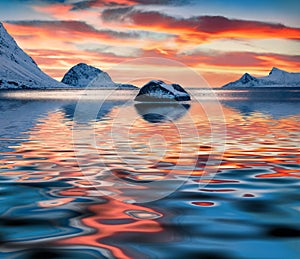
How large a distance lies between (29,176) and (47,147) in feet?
17.4

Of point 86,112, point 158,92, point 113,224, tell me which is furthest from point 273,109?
point 113,224

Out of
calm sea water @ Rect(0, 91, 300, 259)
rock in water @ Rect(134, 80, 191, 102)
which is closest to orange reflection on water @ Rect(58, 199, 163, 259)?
calm sea water @ Rect(0, 91, 300, 259)

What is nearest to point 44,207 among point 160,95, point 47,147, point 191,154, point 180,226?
point 180,226

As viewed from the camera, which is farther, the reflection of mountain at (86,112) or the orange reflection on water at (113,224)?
the reflection of mountain at (86,112)

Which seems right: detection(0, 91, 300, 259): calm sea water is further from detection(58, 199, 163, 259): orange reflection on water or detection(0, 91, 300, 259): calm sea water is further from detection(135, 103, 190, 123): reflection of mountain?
detection(135, 103, 190, 123): reflection of mountain

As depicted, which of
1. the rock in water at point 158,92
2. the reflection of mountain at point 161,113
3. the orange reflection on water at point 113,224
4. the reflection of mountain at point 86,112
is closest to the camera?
the orange reflection on water at point 113,224

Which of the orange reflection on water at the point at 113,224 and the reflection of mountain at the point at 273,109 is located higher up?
the orange reflection on water at the point at 113,224

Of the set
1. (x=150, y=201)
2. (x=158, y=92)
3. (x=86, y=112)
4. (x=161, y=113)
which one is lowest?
(x=86, y=112)

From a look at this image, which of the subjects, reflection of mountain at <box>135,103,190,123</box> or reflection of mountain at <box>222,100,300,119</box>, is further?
reflection of mountain at <box>222,100,300,119</box>

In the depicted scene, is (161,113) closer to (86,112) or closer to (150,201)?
(86,112)

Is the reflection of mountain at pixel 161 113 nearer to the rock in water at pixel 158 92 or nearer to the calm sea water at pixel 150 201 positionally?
the rock in water at pixel 158 92

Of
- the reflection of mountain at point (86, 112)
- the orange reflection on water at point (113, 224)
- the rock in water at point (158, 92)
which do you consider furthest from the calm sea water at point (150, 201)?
the rock in water at point (158, 92)

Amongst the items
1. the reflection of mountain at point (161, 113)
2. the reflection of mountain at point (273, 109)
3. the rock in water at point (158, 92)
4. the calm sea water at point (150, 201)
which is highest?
the rock in water at point (158, 92)

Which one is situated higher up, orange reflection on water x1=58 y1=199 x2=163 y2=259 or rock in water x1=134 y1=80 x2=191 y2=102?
rock in water x1=134 y1=80 x2=191 y2=102
